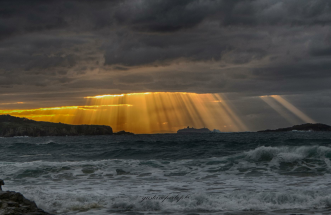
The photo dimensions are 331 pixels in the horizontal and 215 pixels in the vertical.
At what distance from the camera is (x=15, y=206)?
9750mm

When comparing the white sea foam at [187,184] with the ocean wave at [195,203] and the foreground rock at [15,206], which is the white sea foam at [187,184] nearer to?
the ocean wave at [195,203]

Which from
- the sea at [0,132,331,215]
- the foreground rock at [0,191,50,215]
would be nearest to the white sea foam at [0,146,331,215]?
the sea at [0,132,331,215]

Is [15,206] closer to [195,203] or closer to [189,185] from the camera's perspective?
[195,203]

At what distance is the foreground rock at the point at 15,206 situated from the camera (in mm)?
9291

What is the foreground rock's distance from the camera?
9.29m

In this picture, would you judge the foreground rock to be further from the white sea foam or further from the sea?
the white sea foam

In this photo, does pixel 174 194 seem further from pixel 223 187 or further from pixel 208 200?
pixel 223 187

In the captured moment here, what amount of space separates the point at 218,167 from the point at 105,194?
11.5 meters

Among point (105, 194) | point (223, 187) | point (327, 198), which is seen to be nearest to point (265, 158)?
point (223, 187)

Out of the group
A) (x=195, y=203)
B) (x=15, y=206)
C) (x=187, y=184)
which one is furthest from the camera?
(x=187, y=184)

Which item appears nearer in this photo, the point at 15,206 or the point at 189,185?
the point at 15,206

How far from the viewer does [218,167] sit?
920 inches

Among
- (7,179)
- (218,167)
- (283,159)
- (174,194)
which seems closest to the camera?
(174,194)

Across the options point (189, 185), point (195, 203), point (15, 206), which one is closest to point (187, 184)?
point (189, 185)
